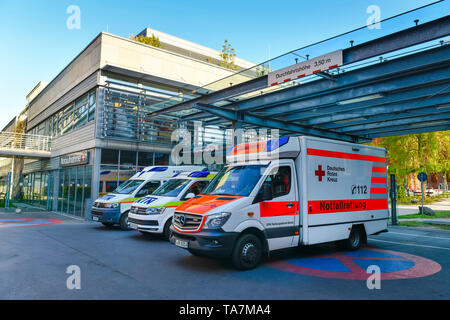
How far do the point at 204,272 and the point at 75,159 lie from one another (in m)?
16.9

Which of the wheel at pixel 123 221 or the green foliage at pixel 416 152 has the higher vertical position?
the green foliage at pixel 416 152

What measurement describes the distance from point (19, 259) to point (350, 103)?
12.2 m

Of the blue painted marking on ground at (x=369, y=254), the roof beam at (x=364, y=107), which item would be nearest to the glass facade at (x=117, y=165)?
the roof beam at (x=364, y=107)

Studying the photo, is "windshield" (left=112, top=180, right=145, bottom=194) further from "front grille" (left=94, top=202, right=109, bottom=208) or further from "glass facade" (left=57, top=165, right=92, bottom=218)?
"glass facade" (left=57, top=165, right=92, bottom=218)

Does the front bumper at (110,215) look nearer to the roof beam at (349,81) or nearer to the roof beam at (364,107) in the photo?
the roof beam at (349,81)

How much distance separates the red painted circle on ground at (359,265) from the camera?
636cm

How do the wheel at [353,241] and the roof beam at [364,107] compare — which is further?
the roof beam at [364,107]

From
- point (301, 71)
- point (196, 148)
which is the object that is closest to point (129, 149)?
point (196, 148)

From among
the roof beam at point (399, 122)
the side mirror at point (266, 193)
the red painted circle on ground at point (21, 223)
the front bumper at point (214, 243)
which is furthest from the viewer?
the roof beam at point (399, 122)

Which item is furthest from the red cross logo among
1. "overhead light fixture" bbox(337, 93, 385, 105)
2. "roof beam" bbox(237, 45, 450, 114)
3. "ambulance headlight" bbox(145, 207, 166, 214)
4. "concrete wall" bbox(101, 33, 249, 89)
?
"concrete wall" bbox(101, 33, 249, 89)

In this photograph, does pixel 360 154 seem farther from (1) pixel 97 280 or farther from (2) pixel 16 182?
(2) pixel 16 182

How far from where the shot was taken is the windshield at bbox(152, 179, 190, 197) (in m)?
10.7

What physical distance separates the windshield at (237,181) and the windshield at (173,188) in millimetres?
3051

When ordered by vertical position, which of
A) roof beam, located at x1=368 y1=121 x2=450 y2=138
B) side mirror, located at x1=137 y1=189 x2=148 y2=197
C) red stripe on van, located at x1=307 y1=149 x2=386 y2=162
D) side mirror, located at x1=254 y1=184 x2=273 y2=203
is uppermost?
roof beam, located at x1=368 y1=121 x2=450 y2=138
